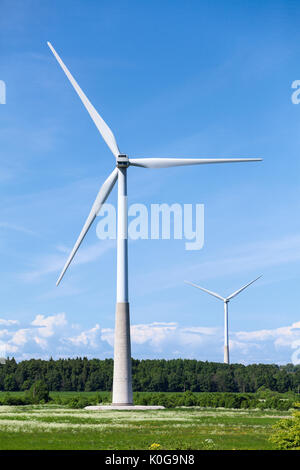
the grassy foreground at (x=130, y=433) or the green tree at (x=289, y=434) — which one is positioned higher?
the green tree at (x=289, y=434)

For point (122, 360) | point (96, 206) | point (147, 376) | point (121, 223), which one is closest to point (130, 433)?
point (122, 360)

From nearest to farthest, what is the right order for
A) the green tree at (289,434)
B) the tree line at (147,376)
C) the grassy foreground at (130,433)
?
the green tree at (289,434) < the grassy foreground at (130,433) < the tree line at (147,376)

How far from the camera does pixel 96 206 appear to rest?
78.2 m

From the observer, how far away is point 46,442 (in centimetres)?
3850

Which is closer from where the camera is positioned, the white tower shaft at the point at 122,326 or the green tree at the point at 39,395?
the white tower shaft at the point at 122,326

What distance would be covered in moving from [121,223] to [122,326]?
43.6 ft

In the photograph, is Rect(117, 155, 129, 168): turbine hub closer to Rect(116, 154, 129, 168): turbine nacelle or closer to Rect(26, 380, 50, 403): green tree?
Rect(116, 154, 129, 168): turbine nacelle

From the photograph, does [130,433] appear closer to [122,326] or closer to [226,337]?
[122,326]

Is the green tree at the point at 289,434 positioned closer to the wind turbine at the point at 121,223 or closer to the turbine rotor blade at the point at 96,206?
the turbine rotor blade at the point at 96,206

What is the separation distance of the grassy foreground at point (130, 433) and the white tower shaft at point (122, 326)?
18.2 m

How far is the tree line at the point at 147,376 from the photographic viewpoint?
145m

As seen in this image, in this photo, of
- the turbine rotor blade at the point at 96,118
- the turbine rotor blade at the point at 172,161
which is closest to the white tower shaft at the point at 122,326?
the turbine rotor blade at the point at 172,161
